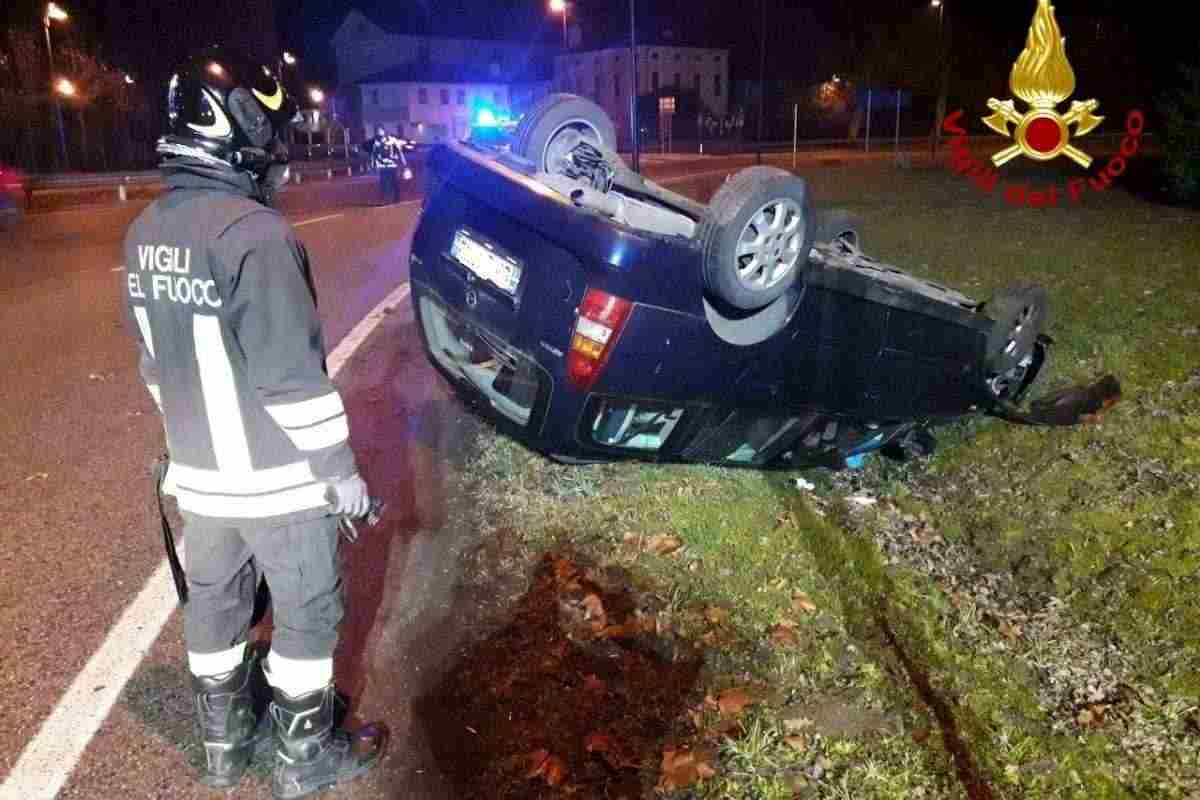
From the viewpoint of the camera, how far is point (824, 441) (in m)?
4.51

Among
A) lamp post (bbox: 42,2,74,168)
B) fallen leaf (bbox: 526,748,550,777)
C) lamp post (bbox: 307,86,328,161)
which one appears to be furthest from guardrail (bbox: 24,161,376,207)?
fallen leaf (bbox: 526,748,550,777)

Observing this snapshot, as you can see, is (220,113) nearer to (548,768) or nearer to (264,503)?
(264,503)

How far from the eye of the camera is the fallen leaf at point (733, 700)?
298 centimetres

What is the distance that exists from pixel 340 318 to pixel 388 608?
16.2ft

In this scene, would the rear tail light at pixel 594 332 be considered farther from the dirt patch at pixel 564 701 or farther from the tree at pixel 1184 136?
the tree at pixel 1184 136

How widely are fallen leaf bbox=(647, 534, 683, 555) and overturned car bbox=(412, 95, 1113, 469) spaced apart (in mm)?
336

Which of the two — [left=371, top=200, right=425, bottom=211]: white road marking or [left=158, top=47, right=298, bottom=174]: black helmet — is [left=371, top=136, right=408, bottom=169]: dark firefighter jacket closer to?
[left=371, top=200, right=425, bottom=211]: white road marking

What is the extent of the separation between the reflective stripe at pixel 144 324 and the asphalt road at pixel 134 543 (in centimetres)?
118

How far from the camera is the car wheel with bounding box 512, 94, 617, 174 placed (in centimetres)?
450

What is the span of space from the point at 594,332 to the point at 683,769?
145cm

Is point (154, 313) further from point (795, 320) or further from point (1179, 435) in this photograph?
point (1179, 435)

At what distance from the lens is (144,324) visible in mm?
2562

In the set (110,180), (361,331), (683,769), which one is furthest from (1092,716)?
(110,180)

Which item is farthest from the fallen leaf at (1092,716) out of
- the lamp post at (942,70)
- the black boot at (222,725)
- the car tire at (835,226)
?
the lamp post at (942,70)
